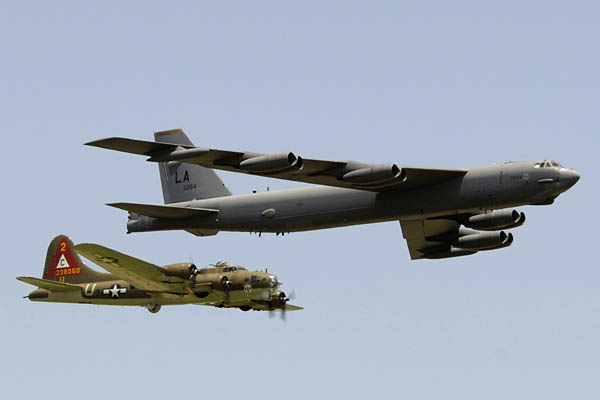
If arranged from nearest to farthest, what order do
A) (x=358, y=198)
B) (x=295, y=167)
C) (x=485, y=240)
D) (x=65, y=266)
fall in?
(x=295, y=167), (x=358, y=198), (x=485, y=240), (x=65, y=266)

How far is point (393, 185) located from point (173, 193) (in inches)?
493

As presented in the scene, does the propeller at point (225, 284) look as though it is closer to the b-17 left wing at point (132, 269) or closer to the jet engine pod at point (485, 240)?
the b-17 left wing at point (132, 269)

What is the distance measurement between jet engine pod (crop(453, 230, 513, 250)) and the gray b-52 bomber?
4 cm

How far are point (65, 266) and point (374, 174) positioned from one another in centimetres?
2154

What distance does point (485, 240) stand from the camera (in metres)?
49.8

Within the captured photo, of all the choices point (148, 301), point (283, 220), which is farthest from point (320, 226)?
point (148, 301)

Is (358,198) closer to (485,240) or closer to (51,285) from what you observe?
(485,240)

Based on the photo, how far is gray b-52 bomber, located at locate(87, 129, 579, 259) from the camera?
43.6 metres

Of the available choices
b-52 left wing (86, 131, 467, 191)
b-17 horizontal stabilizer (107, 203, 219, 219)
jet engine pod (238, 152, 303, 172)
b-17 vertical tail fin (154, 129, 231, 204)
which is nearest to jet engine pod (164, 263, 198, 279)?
b-17 horizontal stabilizer (107, 203, 219, 219)

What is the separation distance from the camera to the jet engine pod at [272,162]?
138 feet

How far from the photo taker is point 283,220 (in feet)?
155

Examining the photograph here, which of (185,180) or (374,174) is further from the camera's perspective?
(185,180)

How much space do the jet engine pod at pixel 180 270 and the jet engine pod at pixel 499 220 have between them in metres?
12.5

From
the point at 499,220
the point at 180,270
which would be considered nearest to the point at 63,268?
the point at 180,270
